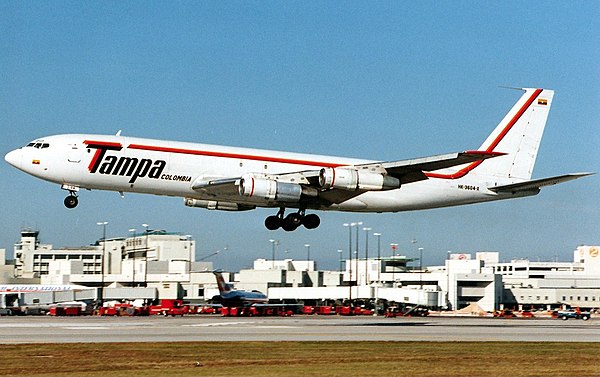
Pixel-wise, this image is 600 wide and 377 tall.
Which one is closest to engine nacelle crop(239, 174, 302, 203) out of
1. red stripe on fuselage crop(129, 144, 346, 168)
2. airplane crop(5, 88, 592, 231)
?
airplane crop(5, 88, 592, 231)

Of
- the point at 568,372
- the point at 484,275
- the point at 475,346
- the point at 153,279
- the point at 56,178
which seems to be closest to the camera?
the point at 568,372

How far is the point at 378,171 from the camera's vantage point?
65.0 metres

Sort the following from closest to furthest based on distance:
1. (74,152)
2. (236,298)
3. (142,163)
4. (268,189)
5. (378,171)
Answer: (74,152) → (142,163) → (268,189) → (378,171) → (236,298)

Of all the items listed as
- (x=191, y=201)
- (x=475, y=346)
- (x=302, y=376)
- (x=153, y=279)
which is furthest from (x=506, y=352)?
(x=153, y=279)

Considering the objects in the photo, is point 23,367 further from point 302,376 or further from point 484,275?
point 484,275

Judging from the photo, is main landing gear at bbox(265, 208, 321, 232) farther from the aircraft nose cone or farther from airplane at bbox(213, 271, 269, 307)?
airplane at bbox(213, 271, 269, 307)

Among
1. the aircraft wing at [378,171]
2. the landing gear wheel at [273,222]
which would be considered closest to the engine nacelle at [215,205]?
the landing gear wheel at [273,222]

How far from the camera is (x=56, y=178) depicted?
59.6 meters

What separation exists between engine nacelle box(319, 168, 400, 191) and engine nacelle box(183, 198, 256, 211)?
771cm

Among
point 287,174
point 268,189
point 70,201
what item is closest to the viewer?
point 70,201

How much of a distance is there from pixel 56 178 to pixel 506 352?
102ft

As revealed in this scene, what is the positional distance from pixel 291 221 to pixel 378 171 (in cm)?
740

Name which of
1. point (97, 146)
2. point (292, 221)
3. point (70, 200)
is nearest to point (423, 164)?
point (292, 221)

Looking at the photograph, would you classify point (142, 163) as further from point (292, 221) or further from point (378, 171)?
point (378, 171)
